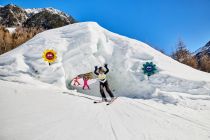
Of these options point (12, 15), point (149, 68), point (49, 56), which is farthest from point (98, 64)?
point (12, 15)

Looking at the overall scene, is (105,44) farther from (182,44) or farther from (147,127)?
(182,44)

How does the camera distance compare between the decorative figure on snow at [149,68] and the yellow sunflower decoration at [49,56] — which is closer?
the decorative figure on snow at [149,68]

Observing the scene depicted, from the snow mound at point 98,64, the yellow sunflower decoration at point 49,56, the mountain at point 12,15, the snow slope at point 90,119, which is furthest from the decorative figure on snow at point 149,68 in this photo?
the mountain at point 12,15

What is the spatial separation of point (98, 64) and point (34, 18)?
6373cm

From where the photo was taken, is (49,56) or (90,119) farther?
(49,56)

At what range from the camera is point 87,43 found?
1800cm

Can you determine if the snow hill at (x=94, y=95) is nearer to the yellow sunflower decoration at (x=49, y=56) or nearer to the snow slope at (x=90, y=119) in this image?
the snow slope at (x=90, y=119)

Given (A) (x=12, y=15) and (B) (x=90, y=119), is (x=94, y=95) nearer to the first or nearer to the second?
(B) (x=90, y=119)

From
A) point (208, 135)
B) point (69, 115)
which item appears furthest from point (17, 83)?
point (208, 135)

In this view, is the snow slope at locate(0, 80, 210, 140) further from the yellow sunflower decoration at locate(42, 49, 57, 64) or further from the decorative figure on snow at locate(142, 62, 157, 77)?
the yellow sunflower decoration at locate(42, 49, 57, 64)

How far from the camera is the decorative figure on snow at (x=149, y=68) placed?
1527cm

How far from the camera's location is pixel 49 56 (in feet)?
54.6

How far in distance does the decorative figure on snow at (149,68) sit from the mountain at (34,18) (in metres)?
59.2

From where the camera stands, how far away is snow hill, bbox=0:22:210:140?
23.5 ft
